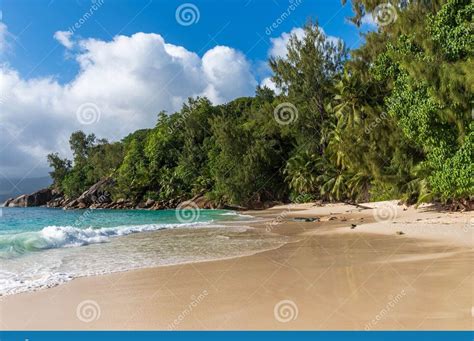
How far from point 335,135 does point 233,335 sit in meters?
35.4

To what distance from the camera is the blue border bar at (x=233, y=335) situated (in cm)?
454

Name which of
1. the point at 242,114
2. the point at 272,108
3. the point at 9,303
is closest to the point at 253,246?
the point at 9,303

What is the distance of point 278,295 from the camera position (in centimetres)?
666

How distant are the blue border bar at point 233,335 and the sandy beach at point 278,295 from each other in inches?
6.8

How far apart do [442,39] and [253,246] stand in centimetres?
1138

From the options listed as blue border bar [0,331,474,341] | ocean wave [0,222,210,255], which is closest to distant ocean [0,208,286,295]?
ocean wave [0,222,210,255]

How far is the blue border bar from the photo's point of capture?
4.54 metres

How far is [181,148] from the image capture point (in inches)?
2537

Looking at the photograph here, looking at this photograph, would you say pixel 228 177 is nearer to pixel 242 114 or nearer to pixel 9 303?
pixel 242 114

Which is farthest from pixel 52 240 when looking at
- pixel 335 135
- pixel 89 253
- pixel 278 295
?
pixel 335 135

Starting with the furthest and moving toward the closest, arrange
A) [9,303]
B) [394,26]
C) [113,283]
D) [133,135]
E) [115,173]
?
[133,135] < [115,173] < [394,26] < [113,283] < [9,303]

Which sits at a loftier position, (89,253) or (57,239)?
(57,239)

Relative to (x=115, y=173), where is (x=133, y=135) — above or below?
above

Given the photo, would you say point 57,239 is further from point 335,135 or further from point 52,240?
point 335,135
